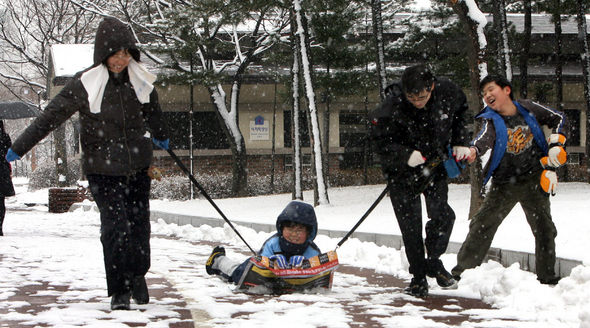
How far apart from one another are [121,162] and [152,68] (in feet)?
68.2

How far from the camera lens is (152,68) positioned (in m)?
25.2

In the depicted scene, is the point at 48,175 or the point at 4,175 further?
the point at 48,175

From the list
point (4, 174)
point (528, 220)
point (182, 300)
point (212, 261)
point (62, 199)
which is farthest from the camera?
point (62, 199)

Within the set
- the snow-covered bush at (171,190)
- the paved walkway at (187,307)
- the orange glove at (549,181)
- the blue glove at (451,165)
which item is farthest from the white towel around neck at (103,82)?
the snow-covered bush at (171,190)

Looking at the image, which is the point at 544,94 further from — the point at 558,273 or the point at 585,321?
the point at 585,321

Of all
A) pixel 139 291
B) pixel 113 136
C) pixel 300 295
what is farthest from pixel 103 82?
pixel 300 295

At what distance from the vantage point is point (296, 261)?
578 cm

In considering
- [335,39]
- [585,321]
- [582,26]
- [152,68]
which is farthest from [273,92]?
[585,321]

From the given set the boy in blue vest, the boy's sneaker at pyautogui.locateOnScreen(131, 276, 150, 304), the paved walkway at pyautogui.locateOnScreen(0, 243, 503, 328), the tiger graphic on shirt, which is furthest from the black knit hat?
the tiger graphic on shirt

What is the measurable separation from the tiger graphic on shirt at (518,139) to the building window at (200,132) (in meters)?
22.3

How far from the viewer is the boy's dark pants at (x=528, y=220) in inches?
234

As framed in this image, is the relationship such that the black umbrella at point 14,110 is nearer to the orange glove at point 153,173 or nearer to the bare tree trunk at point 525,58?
the orange glove at point 153,173

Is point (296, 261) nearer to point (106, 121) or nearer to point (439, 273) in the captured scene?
point (439, 273)

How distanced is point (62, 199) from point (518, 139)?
18578mm
